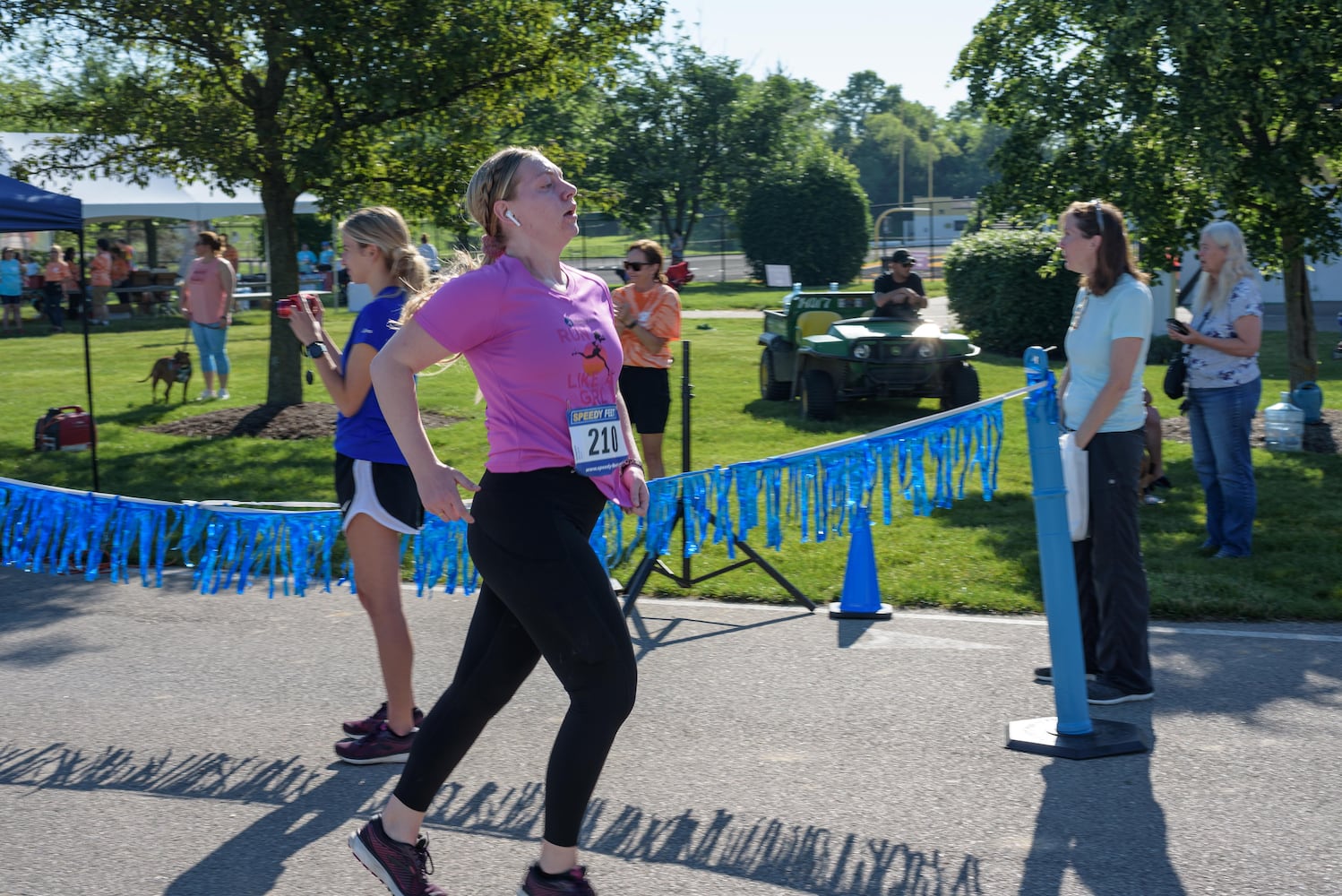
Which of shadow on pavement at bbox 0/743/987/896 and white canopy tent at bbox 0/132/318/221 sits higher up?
white canopy tent at bbox 0/132/318/221

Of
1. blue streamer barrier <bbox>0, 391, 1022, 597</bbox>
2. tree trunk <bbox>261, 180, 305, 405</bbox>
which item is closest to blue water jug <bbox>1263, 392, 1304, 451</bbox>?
blue streamer barrier <bbox>0, 391, 1022, 597</bbox>

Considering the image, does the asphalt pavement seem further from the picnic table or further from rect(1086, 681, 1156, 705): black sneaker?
the picnic table

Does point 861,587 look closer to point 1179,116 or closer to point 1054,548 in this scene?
point 1054,548

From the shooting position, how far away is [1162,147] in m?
10.6

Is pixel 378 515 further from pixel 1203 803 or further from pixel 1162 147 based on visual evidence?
pixel 1162 147

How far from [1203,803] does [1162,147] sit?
751 cm

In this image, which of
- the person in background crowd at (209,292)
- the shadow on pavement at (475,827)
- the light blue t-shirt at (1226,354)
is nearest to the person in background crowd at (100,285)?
the person in background crowd at (209,292)

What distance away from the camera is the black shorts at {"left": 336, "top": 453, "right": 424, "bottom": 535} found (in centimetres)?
455

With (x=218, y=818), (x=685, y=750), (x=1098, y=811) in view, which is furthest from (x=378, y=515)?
(x=1098, y=811)

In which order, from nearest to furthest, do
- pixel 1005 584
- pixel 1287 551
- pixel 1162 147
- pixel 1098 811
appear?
1. pixel 1098 811
2. pixel 1005 584
3. pixel 1287 551
4. pixel 1162 147

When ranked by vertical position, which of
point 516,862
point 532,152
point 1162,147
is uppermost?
point 1162,147

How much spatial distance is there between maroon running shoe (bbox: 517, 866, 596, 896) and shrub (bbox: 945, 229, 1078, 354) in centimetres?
1683

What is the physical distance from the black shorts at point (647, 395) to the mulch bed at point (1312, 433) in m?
4.69

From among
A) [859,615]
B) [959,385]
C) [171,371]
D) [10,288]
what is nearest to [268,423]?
[171,371]
